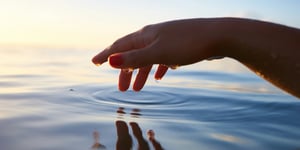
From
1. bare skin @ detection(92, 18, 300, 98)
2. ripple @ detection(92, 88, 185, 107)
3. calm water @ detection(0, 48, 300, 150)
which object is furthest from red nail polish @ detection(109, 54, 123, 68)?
ripple @ detection(92, 88, 185, 107)

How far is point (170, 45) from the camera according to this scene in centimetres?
168

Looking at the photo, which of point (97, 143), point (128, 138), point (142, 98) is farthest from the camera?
point (142, 98)

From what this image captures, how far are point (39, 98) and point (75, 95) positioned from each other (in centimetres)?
36

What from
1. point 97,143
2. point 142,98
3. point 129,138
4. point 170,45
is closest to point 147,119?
point 129,138

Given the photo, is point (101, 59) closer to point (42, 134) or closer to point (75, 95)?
point (42, 134)

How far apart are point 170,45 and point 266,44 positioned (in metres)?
0.51

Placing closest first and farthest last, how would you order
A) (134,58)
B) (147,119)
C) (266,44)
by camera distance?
(134,58) → (266,44) → (147,119)

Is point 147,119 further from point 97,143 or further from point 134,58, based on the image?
point 134,58

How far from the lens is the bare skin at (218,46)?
1669mm

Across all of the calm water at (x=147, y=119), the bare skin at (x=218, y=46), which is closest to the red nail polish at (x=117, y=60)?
the bare skin at (x=218, y=46)

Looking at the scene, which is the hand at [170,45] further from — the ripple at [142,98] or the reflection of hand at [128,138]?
the ripple at [142,98]

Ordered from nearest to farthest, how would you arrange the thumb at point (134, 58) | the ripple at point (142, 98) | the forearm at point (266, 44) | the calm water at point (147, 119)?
the thumb at point (134, 58) < the forearm at point (266, 44) < the calm water at point (147, 119) < the ripple at point (142, 98)

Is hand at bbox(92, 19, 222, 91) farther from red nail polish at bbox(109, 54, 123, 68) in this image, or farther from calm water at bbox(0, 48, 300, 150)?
calm water at bbox(0, 48, 300, 150)

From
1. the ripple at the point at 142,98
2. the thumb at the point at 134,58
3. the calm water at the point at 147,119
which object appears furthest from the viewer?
the ripple at the point at 142,98
